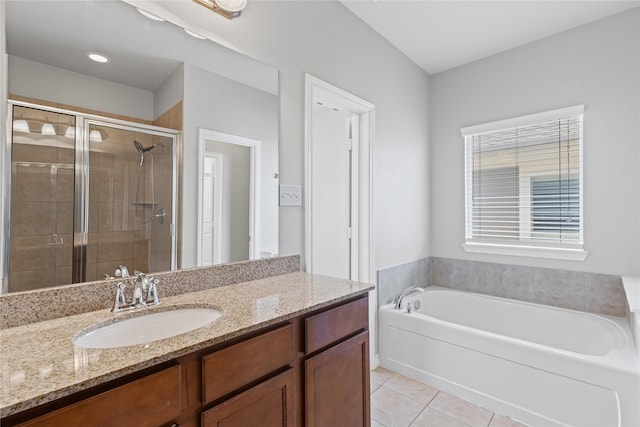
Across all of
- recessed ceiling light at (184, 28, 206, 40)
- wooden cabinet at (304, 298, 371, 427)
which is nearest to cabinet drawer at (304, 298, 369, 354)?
wooden cabinet at (304, 298, 371, 427)

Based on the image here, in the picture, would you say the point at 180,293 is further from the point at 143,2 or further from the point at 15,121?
the point at 143,2

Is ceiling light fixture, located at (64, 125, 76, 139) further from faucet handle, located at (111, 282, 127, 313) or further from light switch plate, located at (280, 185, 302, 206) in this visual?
light switch plate, located at (280, 185, 302, 206)

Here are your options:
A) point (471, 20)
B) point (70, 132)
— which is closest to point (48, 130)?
point (70, 132)

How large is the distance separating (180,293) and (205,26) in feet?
4.01

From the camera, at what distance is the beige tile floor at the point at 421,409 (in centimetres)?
185

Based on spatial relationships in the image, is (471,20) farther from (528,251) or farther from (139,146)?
(139,146)

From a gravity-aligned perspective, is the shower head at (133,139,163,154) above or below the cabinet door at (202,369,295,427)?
above

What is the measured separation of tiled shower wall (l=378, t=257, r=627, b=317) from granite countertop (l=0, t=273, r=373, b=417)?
1.52 m

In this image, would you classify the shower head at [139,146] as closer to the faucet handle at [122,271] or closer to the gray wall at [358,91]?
the faucet handle at [122,271]

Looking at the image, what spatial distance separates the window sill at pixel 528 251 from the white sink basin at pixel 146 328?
259 centimetres

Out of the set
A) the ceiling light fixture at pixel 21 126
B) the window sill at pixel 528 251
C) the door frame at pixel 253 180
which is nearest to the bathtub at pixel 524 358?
the window sill at pixel 528 251

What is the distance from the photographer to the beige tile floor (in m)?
1.85

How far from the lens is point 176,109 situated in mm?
1370

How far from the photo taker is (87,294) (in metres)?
1.08
